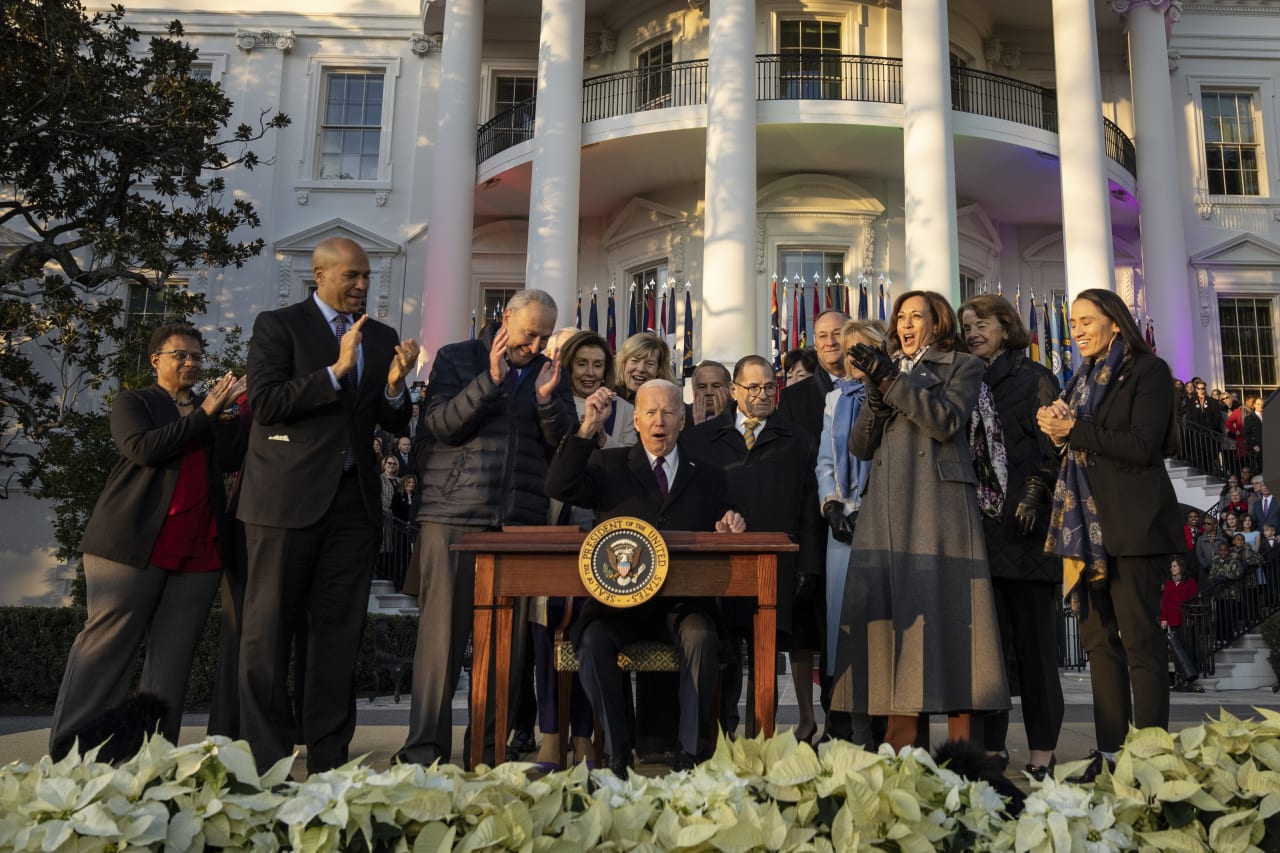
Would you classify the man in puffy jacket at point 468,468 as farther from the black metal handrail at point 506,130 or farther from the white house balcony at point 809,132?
the black metal handrail at point 506,130

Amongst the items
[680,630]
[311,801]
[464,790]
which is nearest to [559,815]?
[464,790]

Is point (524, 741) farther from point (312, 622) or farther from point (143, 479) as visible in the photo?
point (143, 479)

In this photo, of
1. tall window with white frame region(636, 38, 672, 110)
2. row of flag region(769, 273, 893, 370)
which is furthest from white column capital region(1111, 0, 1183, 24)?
tall window with white frame region(636, 38, 672, 110)

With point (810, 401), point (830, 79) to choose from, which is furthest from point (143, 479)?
point (830, 79)

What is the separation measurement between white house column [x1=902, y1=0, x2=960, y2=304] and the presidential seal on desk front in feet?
44.7

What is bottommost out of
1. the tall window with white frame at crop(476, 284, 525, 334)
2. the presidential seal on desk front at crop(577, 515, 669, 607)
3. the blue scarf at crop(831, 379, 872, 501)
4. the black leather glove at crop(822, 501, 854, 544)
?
the presidential seal on desk front at crop(577, 515, 669, 607)

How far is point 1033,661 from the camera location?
187 inches

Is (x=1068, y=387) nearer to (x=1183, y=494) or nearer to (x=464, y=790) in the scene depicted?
(x=464, y=790)

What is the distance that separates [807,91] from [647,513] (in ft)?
55.1

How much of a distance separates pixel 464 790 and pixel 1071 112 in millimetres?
18811

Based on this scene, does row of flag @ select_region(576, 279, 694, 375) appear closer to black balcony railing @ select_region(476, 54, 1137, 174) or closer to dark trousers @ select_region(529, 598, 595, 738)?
black balcony railing @ select_region(476, 54, 1137, 174)

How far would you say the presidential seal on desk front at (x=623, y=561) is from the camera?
3.77 meters

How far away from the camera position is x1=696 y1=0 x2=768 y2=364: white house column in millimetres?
16453

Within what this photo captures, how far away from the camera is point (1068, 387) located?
4.86m
